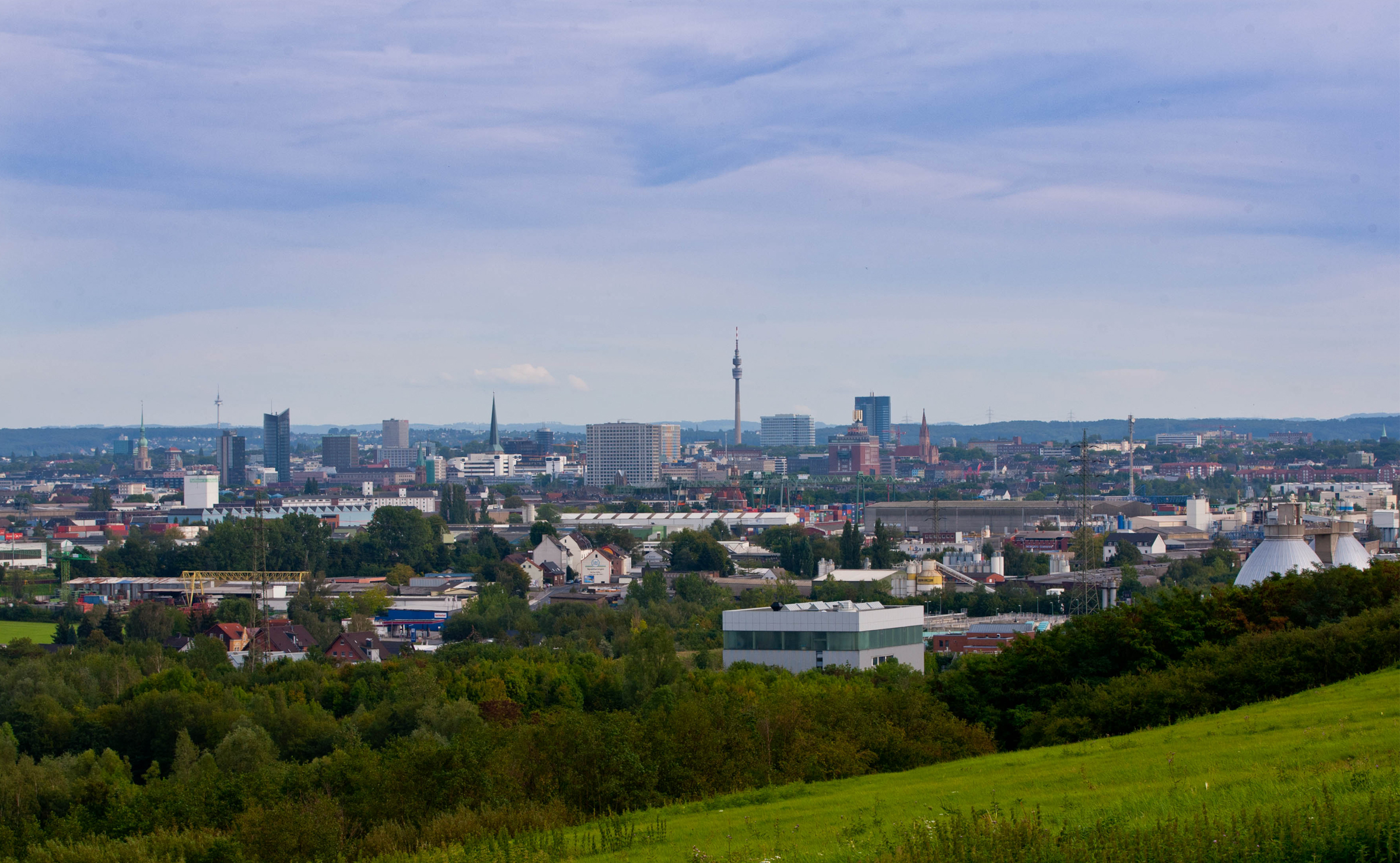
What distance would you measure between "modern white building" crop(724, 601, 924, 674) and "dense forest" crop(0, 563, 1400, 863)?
1806 mm

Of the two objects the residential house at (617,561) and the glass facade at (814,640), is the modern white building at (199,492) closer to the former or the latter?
the residential house at (617,561)

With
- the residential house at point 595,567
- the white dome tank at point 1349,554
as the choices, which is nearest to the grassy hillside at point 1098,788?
the white dome tank at point 1349,554

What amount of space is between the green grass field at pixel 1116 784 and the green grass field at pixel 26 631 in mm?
45528

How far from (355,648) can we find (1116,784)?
4066 centimetres

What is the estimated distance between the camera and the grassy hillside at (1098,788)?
30.7ft

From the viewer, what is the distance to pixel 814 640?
33.3 metres

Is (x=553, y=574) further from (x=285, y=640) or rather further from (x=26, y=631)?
(x=285, y=640)

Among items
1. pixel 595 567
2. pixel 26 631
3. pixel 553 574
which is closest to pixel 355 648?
pixel 26 631

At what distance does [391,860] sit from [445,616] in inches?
1995

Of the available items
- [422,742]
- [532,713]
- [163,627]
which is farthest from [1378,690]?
[163,627]

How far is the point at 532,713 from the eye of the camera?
30.1 m

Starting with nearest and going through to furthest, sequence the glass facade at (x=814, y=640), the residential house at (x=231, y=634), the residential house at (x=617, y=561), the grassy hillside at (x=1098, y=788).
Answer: the grassy hillside at (x=1098, y=788)
the glass facade at (x=814, y=640)
the residential house at (x=231, y=634)
the residential house at (x=617, y=561)

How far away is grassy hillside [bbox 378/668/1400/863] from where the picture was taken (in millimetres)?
9367

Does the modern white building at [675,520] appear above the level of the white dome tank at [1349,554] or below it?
below
